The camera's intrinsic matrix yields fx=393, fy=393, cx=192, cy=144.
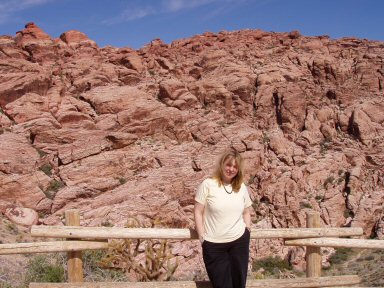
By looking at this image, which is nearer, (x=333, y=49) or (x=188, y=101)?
(x=188, y=101)

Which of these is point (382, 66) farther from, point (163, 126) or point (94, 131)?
point (94, 131)

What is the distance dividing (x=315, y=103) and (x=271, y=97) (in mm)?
4359

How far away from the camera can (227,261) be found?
4.34 metres

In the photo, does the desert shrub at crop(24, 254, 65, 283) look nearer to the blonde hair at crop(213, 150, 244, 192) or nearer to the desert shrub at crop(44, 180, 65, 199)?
the blonde hair at crop(213, 150, 244, 192)

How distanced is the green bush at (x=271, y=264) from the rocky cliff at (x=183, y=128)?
785 millimetres

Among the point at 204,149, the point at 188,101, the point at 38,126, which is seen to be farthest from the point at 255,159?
the point at 38,126

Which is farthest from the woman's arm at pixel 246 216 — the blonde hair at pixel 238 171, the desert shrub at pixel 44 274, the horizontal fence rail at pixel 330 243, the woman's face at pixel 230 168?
the desert shrub at pixel 44 274

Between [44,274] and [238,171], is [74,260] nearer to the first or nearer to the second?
[238,171]

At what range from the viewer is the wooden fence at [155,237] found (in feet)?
15.9

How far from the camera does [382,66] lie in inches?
1641

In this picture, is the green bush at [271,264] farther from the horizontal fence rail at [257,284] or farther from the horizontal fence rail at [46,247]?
the horizontal fence rail at [46,247]

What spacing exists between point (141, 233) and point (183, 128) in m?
27.9

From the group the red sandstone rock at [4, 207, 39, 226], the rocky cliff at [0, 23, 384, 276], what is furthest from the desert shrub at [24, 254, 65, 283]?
the red sandstone rock at [4, 207, 39, 226]

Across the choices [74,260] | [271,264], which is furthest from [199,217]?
[271,264]
